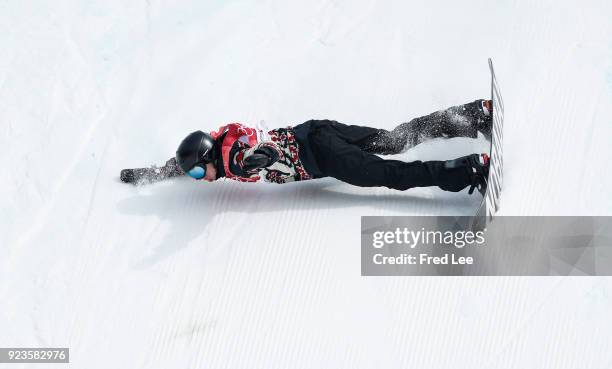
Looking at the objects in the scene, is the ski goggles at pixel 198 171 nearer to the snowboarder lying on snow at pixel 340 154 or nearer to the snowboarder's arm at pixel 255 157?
the snowboarder lying on snow at pixel 340 154

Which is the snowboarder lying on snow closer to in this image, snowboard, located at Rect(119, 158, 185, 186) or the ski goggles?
the ski goggles

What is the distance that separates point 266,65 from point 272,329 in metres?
2.26

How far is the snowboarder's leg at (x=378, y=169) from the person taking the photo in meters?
3.13

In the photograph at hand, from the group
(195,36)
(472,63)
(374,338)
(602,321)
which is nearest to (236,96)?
(195,36)

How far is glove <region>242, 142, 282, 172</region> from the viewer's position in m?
3.13

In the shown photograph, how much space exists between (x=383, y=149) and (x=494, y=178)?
791 millimetres

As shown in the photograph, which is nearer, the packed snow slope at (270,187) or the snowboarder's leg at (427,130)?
the packed snow slope at (270,187)

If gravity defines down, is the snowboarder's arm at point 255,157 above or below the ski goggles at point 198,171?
above

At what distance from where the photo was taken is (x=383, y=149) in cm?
362

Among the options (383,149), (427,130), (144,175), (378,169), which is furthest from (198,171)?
(427,130)

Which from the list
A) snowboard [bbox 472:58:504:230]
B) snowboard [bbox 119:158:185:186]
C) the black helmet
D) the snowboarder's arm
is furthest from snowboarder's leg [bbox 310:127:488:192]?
snowboard [bbox 119:158:185:186]

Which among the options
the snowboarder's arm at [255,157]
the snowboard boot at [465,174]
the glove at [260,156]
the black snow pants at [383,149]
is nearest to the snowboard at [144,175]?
the snowboarder's arm at [255,157]

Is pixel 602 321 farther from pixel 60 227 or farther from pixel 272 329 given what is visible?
pixel 60 227

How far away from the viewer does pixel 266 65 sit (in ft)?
14.9
